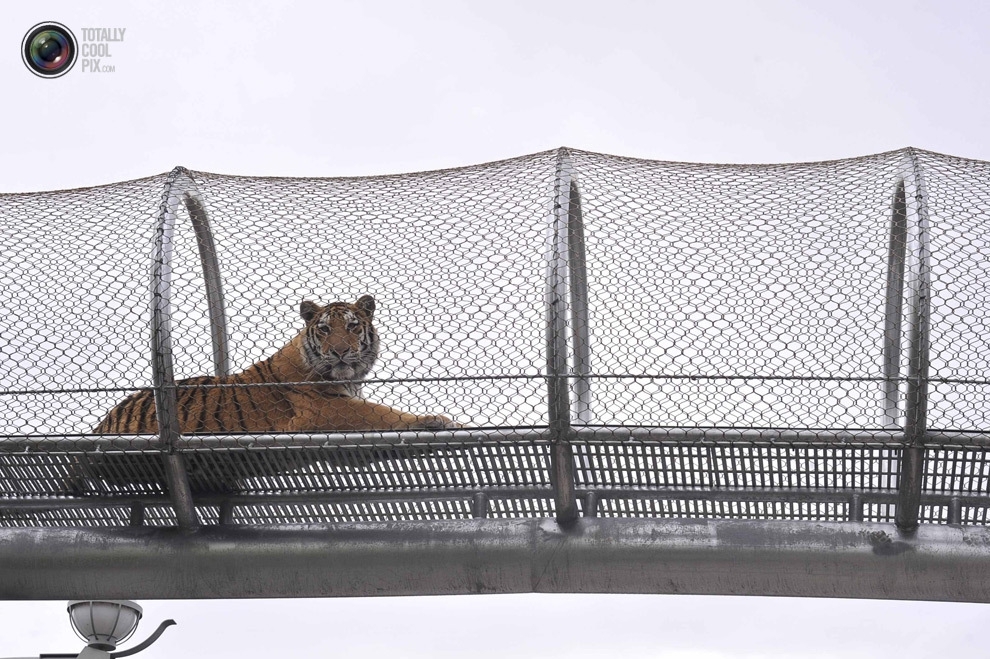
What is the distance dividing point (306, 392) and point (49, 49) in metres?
7.22

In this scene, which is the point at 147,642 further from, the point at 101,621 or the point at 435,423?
the point at 435,423

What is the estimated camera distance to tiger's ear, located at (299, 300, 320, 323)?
6.48 meters

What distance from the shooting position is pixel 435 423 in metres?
6.22

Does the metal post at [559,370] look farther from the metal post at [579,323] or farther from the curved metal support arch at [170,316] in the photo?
the curved metal support arch at [170,316]

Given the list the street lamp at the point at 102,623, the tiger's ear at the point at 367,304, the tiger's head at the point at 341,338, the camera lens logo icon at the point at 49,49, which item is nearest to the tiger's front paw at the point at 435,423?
the tiger's head at the point at 341,338

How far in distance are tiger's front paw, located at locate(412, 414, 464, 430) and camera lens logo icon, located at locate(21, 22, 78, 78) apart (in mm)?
7293

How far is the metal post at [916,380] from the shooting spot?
5.87 m

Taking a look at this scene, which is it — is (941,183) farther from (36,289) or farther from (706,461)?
(36,289)

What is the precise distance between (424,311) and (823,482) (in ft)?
7.30

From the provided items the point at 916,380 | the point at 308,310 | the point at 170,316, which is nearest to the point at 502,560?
the point at 308,310

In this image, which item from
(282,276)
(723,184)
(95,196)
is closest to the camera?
(282,276)

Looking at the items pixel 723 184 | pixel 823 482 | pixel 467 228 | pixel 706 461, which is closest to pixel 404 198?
pixel 467 228

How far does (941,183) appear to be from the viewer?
6703 millimetres

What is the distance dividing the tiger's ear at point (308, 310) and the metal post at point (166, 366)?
0.68 m
